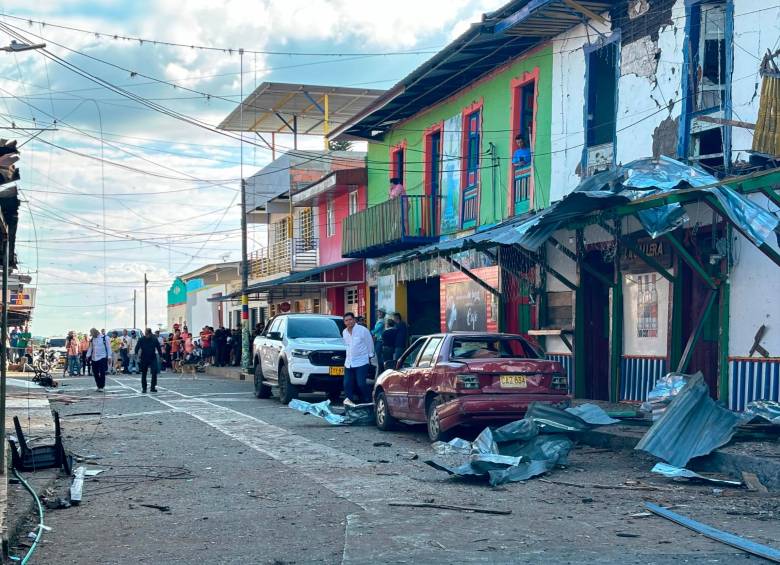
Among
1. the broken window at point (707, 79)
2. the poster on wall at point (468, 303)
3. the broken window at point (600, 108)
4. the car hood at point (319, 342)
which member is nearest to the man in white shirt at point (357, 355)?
the car hood at point (319, 342)

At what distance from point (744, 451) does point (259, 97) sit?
28.2 metres

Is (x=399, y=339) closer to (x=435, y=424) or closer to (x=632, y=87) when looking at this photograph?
(x=632, y=87)

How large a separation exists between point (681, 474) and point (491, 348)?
3.81 meters

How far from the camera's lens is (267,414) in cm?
1767

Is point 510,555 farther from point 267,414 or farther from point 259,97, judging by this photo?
point 259,97

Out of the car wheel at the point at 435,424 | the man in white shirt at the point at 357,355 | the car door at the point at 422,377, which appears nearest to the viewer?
the car wheel at the point at 435,424

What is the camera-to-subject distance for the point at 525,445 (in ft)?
35.9

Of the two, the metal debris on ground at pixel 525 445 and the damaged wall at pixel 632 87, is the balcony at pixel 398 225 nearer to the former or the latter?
the damaged wall at pixel 632 87

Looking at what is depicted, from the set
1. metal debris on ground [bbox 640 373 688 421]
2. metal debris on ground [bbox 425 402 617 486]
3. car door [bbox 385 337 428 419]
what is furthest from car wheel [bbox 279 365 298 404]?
metal debris on ground [bbox 640 373 688 421]

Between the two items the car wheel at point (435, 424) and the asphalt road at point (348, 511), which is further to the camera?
the car wheel at point (435, 424)

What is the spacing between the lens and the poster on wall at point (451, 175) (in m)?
23.8

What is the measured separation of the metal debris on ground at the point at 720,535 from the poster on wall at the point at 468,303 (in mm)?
→ 13571

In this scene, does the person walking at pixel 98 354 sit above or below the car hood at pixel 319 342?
below

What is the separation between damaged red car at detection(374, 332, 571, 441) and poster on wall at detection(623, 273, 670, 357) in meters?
3.57
